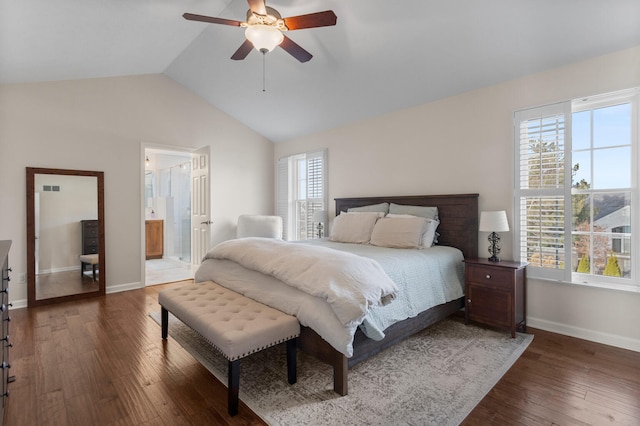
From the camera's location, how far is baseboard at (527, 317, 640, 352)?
2598mm

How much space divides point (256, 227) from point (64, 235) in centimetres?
258

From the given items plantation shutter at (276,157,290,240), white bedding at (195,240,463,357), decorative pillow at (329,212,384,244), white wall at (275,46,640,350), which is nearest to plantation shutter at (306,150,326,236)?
white wall at (275,46,640,350)

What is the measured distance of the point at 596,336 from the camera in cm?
274

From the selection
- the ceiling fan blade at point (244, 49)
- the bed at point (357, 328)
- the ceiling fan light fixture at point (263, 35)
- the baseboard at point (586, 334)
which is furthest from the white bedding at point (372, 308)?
the ceiling fan blade at point (244, 49)

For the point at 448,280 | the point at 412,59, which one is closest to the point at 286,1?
the point at 412,59

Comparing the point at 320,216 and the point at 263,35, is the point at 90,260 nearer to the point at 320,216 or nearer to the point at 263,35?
the point at 320,216

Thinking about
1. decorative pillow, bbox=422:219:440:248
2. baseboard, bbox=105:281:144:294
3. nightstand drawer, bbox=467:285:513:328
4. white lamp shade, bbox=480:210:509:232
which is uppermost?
white lamp shade, bbox=480:210:509:232

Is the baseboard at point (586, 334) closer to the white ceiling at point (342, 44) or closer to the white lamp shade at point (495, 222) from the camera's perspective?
the white lamp shade at point (495, 222)

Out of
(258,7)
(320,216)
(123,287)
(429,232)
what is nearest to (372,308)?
(429,232)

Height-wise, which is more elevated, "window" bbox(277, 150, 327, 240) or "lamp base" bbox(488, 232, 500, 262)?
"window" bbox(277, 150, 327, 240)

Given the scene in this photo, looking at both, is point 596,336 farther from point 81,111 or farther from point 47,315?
point 81,111

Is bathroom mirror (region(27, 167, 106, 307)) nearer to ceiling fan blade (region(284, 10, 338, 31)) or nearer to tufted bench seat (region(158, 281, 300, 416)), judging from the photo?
tufted bench seat (region(158, 281, 300, 416))

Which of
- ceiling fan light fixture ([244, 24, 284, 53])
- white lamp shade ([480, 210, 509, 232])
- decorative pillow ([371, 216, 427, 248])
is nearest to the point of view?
ceiling fan light fixture ([244, 24, 284, 53])

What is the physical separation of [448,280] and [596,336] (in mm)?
1286
